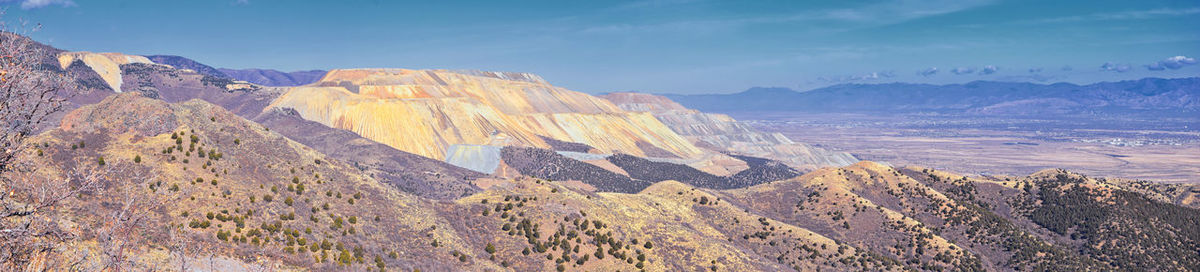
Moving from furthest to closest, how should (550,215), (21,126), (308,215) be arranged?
(550,215), (308,215), (21,126)

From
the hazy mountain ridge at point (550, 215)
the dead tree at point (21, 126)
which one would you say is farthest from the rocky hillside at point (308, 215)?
the dead tree at point (21, 126)

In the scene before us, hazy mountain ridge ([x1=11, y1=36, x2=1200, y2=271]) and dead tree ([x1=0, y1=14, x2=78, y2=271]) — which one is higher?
dead tree ([x1=0, y1=14, x2=78, y2=271])

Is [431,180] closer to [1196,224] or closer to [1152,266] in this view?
[1152,266]

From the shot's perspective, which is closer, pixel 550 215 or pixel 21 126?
pixel 21 126

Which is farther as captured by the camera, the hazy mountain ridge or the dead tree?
the hazy mountain ridge

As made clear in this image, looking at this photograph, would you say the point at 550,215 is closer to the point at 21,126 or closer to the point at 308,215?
the point at 308,215

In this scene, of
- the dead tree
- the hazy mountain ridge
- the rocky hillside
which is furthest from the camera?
the hazy mountain ridge

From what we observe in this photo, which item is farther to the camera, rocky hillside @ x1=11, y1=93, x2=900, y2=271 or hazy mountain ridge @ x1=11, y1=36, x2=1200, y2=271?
hazy mountain ridge @ x1=11, y1=36, x2=1200, y2=271

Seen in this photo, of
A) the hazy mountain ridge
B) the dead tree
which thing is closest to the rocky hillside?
the hazy mountain ridge

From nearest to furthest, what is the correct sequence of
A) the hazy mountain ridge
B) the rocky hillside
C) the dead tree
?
the dead tree, the rocky hillside, the hazy mountain ridge

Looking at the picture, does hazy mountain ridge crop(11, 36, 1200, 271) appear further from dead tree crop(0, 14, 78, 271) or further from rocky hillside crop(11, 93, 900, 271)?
dead tree crop(0, 14, 78, 271)

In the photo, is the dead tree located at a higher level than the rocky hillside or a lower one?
higher

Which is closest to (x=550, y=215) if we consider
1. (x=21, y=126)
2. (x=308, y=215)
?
(x=308, y=215)
